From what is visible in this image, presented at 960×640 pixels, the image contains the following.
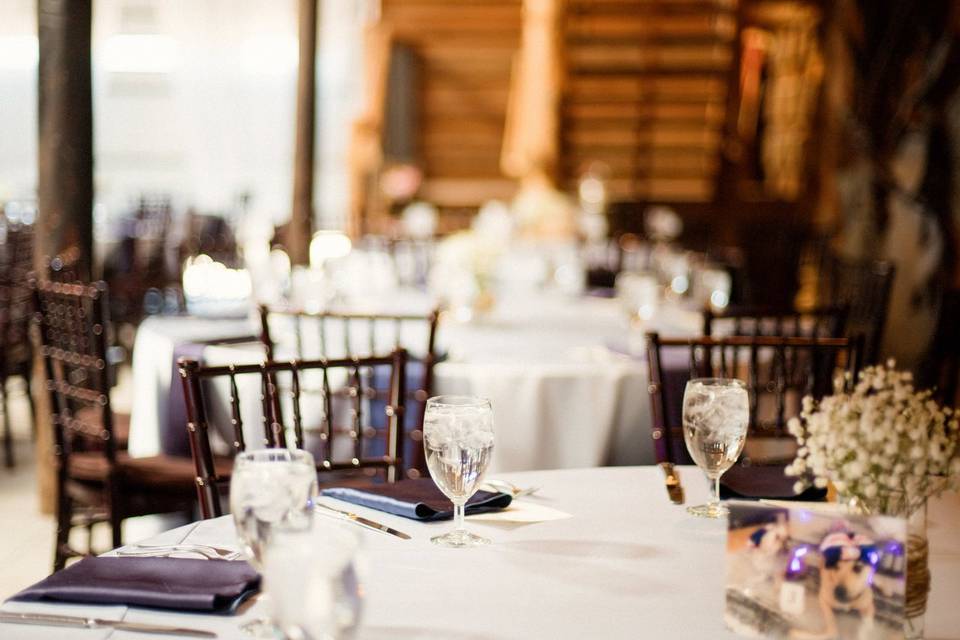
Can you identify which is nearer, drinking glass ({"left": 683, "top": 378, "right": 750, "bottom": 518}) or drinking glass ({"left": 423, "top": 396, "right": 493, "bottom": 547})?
drinking glass ({"left": 423, "top": 396, "right": 493, "bottom": 547})

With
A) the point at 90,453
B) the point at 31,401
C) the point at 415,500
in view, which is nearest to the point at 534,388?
the point at 90,453

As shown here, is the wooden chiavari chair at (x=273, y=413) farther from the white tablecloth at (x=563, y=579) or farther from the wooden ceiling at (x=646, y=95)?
the wooden ceiling at (x=646, y=95)

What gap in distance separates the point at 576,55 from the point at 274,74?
4377 millimetres

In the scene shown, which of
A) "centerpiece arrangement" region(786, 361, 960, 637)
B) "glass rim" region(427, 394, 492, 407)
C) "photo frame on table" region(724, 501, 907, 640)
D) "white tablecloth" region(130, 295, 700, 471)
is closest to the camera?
"photo frame on table" region(724, 501, 907, 640)

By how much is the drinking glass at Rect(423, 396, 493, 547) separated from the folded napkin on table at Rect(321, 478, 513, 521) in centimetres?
11

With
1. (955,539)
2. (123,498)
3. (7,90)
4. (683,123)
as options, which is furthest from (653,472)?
(7,90)

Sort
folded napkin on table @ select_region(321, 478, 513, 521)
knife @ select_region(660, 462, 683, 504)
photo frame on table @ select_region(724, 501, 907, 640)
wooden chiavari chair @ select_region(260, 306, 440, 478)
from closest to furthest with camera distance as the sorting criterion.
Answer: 1. photo frame on table @ select_region(724, 501, 907, 640)
2. folded napkin on table @ select_region(321, 478, 513, 521)
3. knife @ select_region(660, 462, 683, 504)
4. wooden chiavari chair @ select_region(260, 306, 440, 478)

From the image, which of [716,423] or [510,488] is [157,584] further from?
[716,423]

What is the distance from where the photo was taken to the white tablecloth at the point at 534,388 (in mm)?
3170

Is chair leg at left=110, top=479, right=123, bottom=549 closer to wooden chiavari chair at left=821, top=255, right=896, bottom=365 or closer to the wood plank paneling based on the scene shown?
Answer: wooden chiavari chair at left=821, top=255, right=896, bottom=365

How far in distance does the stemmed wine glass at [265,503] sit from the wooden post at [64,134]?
3123 mm

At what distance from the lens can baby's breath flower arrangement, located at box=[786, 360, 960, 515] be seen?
1.23 m

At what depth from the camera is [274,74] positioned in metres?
12.8

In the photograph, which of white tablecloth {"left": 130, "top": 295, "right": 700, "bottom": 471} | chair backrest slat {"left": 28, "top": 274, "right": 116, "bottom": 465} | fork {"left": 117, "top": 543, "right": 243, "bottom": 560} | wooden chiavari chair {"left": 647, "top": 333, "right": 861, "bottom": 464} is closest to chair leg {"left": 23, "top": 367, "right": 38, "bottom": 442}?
white tablecloth {"left": 130, "top": 295, "right": 700, "bottom": 471}
